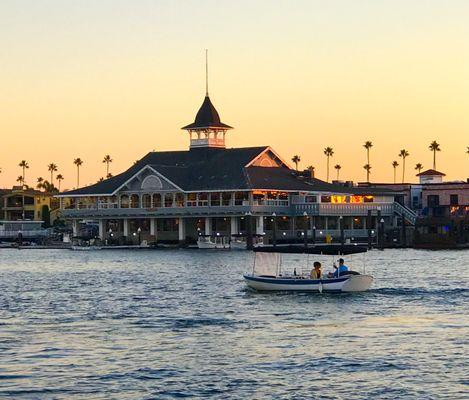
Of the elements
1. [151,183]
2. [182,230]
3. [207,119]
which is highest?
[207,119]

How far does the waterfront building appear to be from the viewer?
148 meters

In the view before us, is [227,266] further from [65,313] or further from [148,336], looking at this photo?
[148,336]

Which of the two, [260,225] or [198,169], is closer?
[260,225]

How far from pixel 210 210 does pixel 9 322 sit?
9399cm

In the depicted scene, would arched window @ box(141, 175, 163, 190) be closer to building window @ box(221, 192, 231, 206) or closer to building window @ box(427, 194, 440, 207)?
building window @ box(221, 192, 231, 206)

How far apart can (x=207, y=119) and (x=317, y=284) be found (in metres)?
104

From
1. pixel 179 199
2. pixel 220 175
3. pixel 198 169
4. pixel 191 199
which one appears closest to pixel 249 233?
pixel 191 199

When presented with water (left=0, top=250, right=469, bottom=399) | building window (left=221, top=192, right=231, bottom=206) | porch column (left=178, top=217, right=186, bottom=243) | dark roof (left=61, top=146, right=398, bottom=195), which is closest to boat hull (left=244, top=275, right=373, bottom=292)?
water (left=0, top=250, right=469, bottom=399)

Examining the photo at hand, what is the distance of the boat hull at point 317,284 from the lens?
64.9m

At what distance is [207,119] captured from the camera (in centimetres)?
16675

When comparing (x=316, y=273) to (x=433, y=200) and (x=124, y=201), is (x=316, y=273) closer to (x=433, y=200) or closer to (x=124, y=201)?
(x=124, y=201)

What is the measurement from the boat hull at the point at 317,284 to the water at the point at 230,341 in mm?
692

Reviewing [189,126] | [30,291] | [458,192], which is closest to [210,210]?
[189,126]

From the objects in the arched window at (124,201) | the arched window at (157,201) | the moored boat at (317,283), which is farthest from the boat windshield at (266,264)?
the arched window at (124,201)
